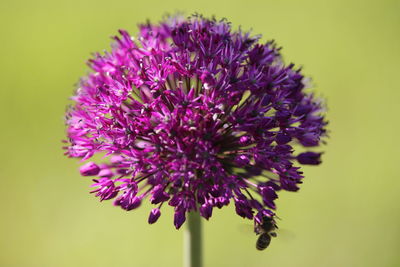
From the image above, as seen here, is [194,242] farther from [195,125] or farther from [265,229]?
[195,125]

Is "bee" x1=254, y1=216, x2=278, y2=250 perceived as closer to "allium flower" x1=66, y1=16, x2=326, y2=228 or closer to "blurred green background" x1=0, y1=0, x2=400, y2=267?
"allium flower" x1=66, y1=16, x2=326, y2=228

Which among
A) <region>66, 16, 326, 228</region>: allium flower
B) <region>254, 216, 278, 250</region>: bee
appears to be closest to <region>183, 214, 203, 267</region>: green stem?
<region>66, 16, 326, 228</region>: allium flower

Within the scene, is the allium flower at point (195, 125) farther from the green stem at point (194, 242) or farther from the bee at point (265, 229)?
the green stem at point (194, 242)

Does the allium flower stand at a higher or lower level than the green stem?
higher

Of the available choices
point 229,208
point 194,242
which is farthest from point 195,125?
point 229,208

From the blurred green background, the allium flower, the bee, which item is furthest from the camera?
the blurred green background
